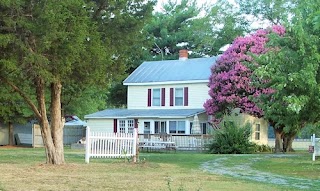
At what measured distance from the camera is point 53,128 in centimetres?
2028

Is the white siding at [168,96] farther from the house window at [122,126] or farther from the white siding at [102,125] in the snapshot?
the white siding at [102,125]

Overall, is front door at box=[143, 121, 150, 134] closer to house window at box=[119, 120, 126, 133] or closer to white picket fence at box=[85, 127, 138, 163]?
house window at box=[119, 120, 126, 133]

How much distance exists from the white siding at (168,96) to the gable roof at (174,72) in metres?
0.48

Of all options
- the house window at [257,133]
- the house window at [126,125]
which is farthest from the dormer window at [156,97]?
the house window at [257,133]

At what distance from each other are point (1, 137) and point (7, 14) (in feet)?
105

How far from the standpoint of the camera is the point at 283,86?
58.4ft

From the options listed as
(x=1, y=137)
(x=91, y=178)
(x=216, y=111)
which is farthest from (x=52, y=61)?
(x=1, y=137)

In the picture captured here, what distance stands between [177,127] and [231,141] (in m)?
8.09

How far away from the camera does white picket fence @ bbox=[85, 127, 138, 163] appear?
22219 mm

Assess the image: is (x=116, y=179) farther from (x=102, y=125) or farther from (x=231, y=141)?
(x=102, y=125)

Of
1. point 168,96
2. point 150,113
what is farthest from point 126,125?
point 168,96

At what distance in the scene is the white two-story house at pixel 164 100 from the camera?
40.4 m

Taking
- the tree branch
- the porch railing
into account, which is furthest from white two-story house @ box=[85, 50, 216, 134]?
the tree branch

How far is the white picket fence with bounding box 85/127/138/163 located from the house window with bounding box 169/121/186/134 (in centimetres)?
1748
